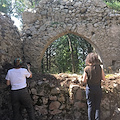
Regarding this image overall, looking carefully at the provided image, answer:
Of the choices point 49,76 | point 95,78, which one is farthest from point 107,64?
point 95,78

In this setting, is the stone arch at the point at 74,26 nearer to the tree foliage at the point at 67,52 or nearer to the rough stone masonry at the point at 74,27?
the rough stone masonry at the point at 74,27

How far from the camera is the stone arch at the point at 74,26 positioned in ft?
17.6

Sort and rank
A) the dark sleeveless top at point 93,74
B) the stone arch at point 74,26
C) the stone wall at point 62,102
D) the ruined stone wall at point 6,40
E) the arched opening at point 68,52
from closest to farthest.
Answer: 1. the dark sleeveless top at point 93,74
2. the stone wall at point 62,102
3. the ruined stone wall at point 6,40
4. the stone arch at point 74,26
5. the arched opening at point 68,52

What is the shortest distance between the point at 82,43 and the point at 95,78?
9.50m

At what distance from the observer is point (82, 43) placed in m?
11.5

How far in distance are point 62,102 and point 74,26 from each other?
11.5 ft

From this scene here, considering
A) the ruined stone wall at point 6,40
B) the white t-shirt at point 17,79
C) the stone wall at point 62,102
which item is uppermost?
the ruined stone wall at point 6,40

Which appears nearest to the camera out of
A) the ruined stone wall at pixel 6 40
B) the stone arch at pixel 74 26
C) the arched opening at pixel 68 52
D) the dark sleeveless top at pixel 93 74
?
the dark sleeveless top at pixel 93 74

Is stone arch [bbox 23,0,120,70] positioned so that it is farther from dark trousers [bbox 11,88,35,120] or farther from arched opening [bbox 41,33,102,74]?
arched opening [bbox 41,33,102,74]

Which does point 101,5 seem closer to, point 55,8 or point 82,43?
point 55,8

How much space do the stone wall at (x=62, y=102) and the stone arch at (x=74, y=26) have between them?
102 inches

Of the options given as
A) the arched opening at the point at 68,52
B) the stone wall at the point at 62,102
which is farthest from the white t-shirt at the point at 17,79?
the arched opening at the point at 68,52

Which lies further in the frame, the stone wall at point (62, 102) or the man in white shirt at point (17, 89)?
the stone wall at point (62, 102)

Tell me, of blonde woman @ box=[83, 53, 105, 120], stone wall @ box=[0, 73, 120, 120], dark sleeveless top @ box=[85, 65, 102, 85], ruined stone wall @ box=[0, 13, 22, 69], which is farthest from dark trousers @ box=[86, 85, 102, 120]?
ruined stone wall @ box=[0, 13, 22, 69]
